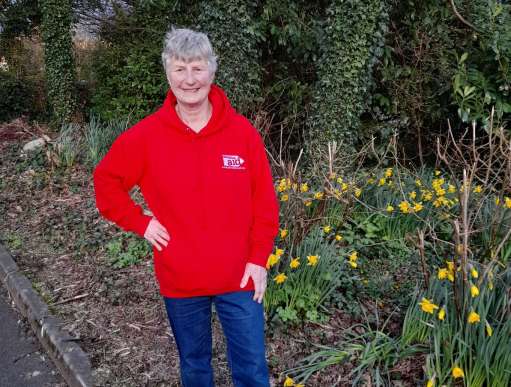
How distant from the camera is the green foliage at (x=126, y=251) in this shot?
154 inches

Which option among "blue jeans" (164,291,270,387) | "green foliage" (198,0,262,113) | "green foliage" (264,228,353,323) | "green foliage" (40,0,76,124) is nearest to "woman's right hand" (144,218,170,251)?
"blue jeans" (164,291,270,387)

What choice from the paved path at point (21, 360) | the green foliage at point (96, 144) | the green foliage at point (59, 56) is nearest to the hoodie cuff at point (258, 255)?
the paved path at point (21, 360)

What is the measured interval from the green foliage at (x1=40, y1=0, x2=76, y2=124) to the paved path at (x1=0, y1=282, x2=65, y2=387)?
19.0ft

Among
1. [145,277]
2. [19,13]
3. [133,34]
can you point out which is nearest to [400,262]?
[145,277]

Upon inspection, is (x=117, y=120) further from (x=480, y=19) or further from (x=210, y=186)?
(x=210, y=186)

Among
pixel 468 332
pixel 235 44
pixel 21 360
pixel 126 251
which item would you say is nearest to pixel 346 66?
pixel 235 44

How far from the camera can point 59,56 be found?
8.30 metres

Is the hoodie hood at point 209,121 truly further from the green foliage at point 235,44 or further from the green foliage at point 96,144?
the green foliage at point 96,144

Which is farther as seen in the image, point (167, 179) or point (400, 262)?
point (400, 262)

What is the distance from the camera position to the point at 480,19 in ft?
17.7

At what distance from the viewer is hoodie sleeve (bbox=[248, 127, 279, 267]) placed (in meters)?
1.94

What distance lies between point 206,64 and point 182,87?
0.13 meters

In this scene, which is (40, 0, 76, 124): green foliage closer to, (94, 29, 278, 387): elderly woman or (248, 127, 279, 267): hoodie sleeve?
(94, 29, 278, 387): elderly woman

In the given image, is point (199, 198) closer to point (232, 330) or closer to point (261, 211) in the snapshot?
→ point (261, 211)
